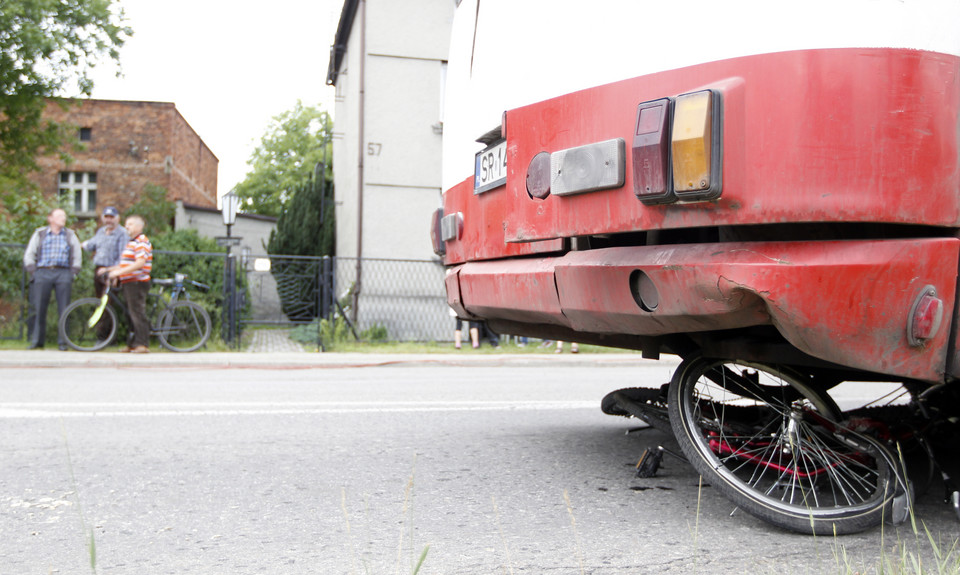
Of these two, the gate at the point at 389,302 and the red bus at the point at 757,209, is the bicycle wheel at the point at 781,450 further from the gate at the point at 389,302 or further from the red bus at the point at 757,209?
the gate at the point at 389,302

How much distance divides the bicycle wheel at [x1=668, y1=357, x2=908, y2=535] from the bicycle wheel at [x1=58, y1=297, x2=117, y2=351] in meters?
9.82

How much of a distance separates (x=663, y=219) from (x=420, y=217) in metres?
14.5

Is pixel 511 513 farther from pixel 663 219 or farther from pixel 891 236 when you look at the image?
pixel 891 236

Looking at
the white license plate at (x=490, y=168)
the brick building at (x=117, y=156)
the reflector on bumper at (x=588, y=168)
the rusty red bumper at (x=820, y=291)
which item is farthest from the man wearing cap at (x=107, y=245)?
the brick building at (x=117, y=156)

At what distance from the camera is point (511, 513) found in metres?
2.99

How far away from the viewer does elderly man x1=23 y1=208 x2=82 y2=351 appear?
36.1 feet

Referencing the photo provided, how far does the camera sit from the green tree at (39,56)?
16.8 m

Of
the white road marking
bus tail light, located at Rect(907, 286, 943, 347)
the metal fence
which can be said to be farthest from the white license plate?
the metal fence

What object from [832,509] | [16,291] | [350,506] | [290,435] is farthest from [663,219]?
[16,291]

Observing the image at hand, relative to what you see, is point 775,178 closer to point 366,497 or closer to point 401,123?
point 366,497

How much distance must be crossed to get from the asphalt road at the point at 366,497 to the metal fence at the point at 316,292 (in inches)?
280

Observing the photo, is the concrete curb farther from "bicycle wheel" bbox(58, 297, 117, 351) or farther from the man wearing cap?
the man wearing cap

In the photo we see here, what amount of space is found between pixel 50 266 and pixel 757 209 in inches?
424

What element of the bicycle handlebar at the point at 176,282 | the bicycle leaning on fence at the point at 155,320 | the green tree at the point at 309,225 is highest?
the green tree at the point at 309,225
